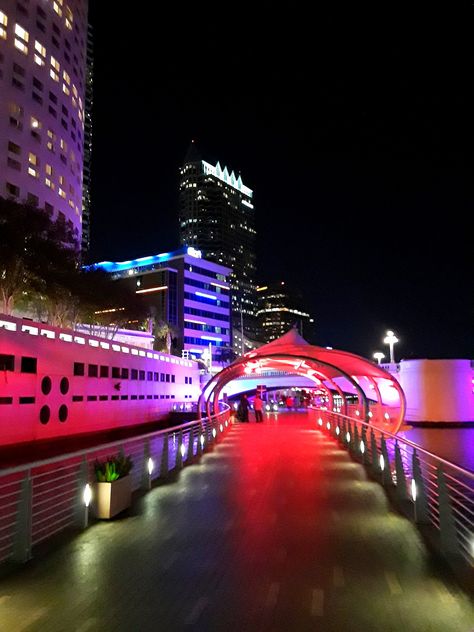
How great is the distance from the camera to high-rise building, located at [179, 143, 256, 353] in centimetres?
17688

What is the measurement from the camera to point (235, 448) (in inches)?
667

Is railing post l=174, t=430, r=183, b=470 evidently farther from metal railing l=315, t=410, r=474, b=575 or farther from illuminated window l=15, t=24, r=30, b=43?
illuminated window l=15, t=24, r=30, b=43

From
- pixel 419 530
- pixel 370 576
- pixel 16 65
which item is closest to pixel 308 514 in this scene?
pixel 419 530

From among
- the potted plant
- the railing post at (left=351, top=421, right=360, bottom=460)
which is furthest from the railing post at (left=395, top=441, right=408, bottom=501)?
the railing post at (left=351, top=421, right=360, bottom=460)

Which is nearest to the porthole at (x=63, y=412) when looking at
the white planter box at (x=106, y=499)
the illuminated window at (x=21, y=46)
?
the white planter box at (x=106, y=499)

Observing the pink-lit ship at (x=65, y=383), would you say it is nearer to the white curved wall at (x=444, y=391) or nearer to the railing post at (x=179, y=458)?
the railing post at (x=179, y=458)

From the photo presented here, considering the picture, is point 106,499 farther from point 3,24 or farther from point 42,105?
point 3,24

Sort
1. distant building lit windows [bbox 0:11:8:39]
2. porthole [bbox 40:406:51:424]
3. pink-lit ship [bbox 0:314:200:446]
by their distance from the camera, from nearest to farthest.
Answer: pink-lit ship [bbox 0:314:200:446] < porthole [bbox 40:406:51:424] < distant building lit windows [bbox 0:11:8:39]

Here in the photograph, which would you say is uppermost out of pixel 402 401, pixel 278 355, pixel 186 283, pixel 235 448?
pixel 186 283

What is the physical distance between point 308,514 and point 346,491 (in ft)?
6.78

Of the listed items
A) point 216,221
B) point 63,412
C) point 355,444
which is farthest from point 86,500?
point 216,221

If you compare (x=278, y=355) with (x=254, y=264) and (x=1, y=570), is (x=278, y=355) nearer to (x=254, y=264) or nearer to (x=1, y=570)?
(x=1, y=570)

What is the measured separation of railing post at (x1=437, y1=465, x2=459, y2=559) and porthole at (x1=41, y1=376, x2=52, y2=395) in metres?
25.9

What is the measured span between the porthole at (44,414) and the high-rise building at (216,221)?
142 m
